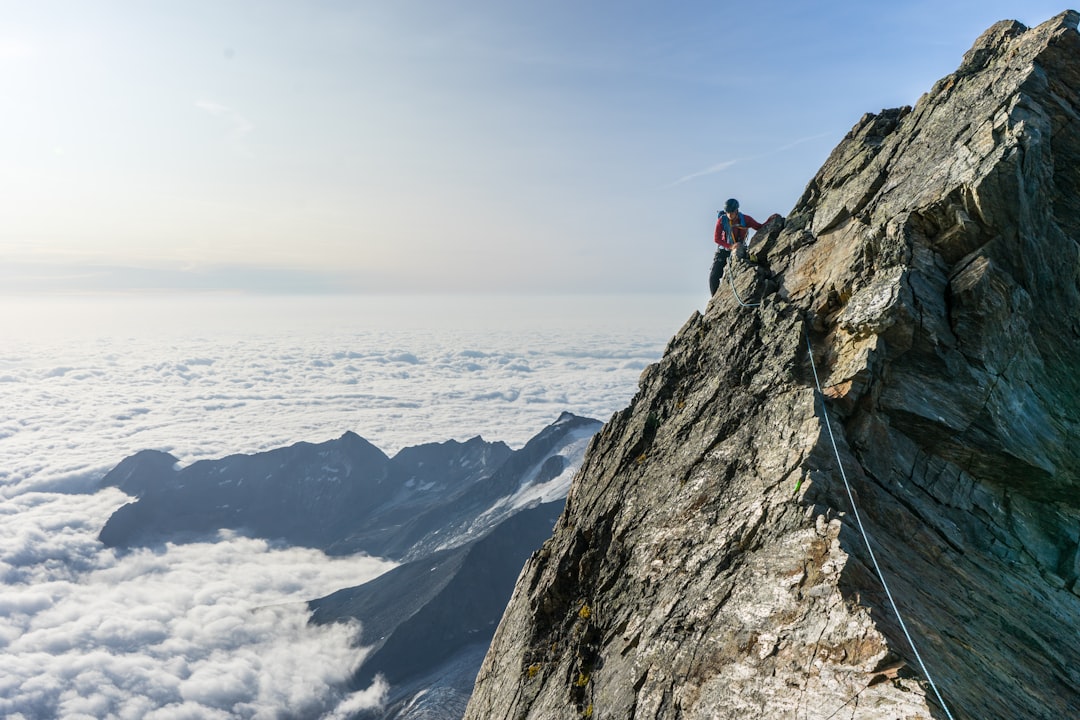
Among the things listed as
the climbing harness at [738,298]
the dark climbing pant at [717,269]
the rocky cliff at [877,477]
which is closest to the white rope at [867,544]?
the rocky cliff at [877,477]

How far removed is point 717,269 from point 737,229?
90.5 inches

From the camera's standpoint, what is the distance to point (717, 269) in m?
27.7

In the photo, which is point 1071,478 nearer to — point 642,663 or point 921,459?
point 921,459

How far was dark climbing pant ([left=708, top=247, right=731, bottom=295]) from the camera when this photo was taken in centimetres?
2764

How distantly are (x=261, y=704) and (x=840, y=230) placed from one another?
213m

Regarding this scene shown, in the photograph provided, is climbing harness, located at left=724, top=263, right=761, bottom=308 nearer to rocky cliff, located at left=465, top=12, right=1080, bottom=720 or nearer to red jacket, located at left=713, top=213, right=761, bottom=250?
rocky cliff, located at left=465, top=12, right=1080, bottom=720

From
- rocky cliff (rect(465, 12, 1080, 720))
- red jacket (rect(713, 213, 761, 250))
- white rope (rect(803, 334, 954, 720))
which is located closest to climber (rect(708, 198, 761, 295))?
red jacket (rect(713, 213, 761, 250))

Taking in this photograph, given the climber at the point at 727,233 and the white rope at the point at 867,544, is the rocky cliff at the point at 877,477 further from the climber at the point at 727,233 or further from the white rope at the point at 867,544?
the climber at the point at 727,233

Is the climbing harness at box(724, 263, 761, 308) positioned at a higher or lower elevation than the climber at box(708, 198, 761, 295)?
lower

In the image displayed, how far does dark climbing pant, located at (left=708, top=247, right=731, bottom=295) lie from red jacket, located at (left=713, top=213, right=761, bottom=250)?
1.80 feet

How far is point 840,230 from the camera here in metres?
21.9

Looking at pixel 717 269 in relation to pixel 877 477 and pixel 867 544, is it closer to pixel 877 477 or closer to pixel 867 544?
pixel 877 477

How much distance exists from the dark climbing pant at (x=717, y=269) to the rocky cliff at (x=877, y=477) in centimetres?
408

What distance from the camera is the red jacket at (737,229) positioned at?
92.5ft
